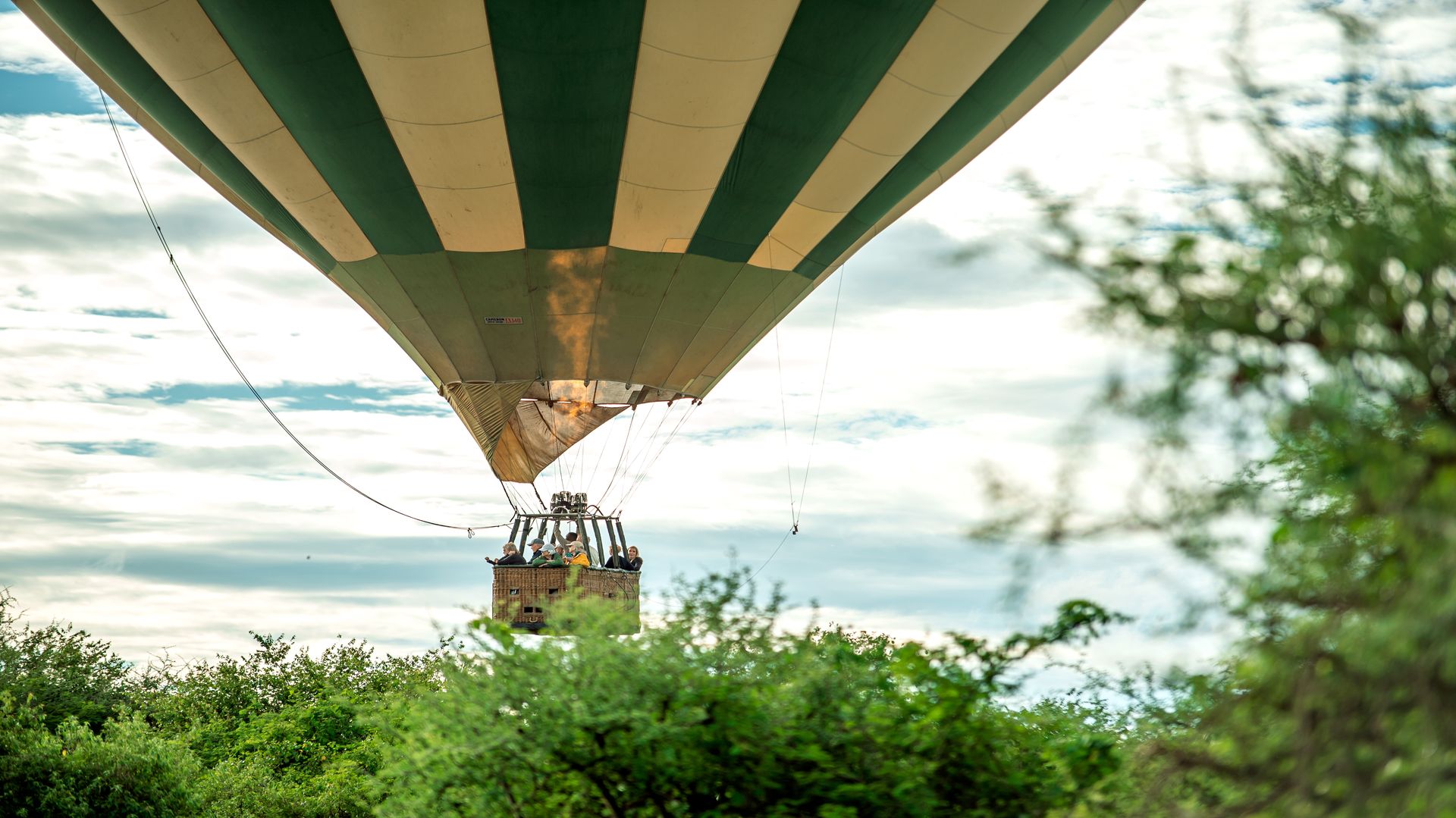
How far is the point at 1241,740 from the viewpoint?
9.91ft

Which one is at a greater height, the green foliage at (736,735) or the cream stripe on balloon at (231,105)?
the cream stripe on balloon at (231,105)

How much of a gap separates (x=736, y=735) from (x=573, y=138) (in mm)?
5762

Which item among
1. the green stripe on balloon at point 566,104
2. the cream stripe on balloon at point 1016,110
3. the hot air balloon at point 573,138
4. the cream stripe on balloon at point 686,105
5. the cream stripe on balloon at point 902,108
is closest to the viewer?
the green stripe on balloon at point 566,104

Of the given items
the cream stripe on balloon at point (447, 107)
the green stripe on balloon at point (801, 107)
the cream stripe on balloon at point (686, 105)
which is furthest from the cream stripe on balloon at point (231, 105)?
Result: the green stripe on balloon at point (801, 107)

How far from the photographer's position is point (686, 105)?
8.66 metres

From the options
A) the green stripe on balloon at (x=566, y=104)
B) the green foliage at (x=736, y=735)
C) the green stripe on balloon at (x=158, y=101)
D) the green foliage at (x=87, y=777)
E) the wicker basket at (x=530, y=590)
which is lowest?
the green foliage at (x=87, y=777)

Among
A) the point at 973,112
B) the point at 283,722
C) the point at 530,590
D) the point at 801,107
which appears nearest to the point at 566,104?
the point at 801,107

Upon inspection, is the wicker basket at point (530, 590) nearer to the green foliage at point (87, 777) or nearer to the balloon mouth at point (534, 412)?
the balloon mouth at point (534, 412)

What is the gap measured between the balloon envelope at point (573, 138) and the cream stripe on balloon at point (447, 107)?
0.02 metres

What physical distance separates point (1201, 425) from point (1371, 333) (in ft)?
1.54

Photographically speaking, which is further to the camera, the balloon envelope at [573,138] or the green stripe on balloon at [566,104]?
the balloon envelope at [573,138]

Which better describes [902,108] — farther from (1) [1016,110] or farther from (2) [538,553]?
(2) [538,553]

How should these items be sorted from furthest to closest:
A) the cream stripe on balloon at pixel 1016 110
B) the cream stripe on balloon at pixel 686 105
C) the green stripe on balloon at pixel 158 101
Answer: the cream stripe on balloon at pixel 1016 110
the green stripe on balloon at pixel 158 101
the cream stripe on balloon at pixel 686 105

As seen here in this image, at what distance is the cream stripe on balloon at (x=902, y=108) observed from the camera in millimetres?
8398
